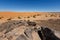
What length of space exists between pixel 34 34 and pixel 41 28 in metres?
1.34

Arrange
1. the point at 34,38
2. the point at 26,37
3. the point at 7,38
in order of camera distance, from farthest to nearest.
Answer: the point at 34,38
the point at 26,37
the point at 7,38

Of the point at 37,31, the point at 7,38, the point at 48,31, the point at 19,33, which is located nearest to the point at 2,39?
the point at 7,38

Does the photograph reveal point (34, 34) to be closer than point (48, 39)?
Yes

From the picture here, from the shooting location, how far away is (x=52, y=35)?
9.58m

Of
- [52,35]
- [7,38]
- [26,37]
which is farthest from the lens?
[52,35]

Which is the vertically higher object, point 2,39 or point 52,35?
point 2,39

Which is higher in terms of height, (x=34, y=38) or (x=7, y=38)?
(x=7, y=38)

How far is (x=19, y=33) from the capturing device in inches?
306

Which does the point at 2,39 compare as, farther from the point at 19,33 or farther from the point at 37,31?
the point at 37,31

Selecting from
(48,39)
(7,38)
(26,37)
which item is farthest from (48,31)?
(7,38)

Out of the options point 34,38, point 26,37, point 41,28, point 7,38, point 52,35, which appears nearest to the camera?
point 7,38

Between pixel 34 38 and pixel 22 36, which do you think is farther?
pixel 34 38

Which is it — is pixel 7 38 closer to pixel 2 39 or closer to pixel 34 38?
pixel 2 39

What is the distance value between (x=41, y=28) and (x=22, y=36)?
3.20m
